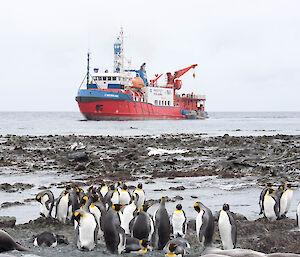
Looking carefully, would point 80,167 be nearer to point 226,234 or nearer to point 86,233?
point 86,233

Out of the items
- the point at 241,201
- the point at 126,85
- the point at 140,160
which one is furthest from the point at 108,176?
the point at 126,85

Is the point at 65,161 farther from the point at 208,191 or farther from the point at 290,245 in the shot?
the point at 290,245

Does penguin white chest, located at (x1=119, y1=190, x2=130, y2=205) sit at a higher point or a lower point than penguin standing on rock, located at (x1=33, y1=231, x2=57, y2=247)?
higher

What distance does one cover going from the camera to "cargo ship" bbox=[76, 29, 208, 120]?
188 feet

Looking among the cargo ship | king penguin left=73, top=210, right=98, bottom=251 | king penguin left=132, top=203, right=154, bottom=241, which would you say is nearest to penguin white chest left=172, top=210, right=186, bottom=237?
king penguin left=132, top=203, right=154, bottom=241

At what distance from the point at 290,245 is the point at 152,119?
62.7 m

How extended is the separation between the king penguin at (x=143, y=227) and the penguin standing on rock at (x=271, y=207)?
2.54 m

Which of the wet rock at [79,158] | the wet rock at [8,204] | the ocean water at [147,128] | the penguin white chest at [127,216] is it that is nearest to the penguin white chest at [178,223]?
the penguin white chest at [127,216]

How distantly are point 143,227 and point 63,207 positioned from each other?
2071 mm

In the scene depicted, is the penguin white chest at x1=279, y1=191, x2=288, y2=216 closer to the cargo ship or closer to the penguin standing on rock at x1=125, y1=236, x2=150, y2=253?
the penguin standing on rock at x1=125, y1=236, x2=150, y2=253

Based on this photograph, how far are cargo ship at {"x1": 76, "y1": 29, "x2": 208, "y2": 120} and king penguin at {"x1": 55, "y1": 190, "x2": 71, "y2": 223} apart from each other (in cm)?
4890

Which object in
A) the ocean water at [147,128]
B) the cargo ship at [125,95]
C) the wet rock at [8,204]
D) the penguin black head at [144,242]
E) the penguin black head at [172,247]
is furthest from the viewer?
the cargo ship at [125,95]

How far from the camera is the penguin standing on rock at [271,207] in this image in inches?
299

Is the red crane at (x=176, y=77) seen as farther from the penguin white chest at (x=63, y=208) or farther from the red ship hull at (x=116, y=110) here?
the penguin white chest at (x=63, y=208)
